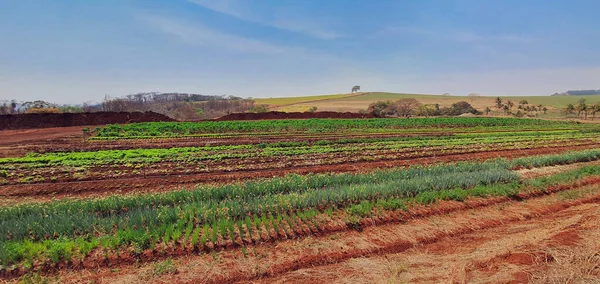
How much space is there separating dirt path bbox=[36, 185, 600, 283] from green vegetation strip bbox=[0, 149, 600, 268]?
0.75 m

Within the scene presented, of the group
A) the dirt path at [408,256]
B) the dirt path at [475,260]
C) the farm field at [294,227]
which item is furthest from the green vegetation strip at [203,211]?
the dirt path at [475,260]

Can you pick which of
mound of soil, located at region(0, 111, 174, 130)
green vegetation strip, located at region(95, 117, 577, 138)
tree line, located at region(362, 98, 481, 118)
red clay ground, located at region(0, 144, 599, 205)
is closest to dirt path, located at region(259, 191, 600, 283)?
red clay ground, located at region(0, 144, 599, 205)

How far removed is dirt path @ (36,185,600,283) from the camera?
5.82 m

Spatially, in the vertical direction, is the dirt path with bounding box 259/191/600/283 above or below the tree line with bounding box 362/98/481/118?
below

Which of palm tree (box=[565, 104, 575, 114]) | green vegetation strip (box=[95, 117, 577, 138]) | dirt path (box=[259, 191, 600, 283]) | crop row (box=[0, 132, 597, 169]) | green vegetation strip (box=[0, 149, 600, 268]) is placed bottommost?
dirt path (box=[259, 191, 600, 283])

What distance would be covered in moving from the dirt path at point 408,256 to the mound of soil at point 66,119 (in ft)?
154

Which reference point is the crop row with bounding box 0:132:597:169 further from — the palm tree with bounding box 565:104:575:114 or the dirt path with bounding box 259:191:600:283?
the palm tree with bounding box 565:104:575:114

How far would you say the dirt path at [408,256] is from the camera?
5.82 m

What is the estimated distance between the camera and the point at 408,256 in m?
6.73

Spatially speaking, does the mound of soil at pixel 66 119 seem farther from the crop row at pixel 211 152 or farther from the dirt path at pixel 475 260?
the dirt path at pixel 475 260

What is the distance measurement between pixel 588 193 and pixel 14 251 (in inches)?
630

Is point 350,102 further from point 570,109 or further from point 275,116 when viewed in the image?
point 275,116

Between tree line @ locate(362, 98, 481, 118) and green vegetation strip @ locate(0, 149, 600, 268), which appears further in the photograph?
tree line @ locate(362, 98, 481, 118)

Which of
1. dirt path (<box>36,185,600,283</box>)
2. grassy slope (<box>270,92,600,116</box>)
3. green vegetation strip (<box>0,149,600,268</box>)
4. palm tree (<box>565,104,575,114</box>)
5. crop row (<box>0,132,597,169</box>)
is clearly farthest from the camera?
grassy slope (<box>270,92,600,116</box>)
